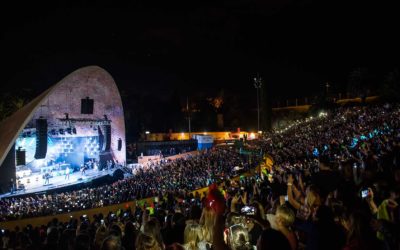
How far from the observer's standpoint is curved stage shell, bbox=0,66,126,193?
21734mm

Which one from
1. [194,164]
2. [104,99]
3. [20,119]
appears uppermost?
[104,99]

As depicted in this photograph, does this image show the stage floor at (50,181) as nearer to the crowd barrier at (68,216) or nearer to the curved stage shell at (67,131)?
the curved stage shell at (67,131)

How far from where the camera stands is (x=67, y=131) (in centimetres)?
2652

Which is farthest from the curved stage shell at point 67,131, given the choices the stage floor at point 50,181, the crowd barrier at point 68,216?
the crowd barrier at point 68,216

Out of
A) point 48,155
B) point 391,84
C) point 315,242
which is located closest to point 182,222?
point 315,242

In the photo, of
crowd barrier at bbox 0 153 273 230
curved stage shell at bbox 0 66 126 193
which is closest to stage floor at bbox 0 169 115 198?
curved stage shell at bbox 0 66 126 193

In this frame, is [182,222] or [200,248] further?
[182,222]

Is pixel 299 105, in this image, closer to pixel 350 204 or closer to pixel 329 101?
pixel 329 101

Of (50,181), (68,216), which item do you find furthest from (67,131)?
(68,216)

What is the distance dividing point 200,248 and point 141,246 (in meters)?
0.84

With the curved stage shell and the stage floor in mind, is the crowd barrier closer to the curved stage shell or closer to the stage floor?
the stage floor

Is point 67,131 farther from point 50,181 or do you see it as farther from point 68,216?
point 68,216

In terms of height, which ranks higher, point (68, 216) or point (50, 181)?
point (68, 216)

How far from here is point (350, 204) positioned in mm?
4062
